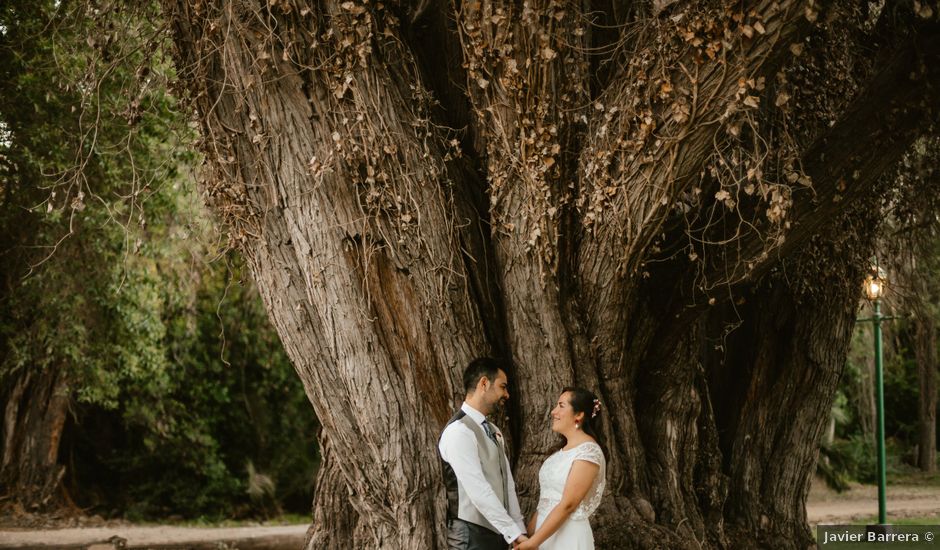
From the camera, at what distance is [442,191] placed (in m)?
5.64

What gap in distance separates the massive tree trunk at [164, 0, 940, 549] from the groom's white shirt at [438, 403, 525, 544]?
426 mm

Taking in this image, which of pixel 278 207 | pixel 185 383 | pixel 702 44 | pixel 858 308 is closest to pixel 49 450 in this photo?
pixel 185 383

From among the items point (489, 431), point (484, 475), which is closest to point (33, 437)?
point (489, 431)

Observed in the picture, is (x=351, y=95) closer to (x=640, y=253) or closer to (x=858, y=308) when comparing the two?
(x=640, y=253)

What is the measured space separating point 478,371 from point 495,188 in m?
1.18

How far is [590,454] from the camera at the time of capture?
521cm

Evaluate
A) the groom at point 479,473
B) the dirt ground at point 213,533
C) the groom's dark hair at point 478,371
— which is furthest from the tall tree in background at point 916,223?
the dirt ground at point 213,533

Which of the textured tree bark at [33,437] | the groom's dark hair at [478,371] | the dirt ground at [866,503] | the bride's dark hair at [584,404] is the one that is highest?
the groom's dark hair at [478,371]

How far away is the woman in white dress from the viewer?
16.9 ft

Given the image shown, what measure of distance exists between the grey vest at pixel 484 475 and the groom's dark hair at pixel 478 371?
18 cm

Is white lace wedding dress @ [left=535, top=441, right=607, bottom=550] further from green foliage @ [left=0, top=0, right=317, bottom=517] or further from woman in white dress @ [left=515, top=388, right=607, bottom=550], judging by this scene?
green foliage @ [left=0, top=0, right=317, bottom=517]

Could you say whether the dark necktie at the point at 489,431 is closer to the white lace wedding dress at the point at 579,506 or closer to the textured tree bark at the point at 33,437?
the white lace wedding dress at the point at 579,506

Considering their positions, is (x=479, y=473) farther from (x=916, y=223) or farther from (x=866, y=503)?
(x=866, y=503)

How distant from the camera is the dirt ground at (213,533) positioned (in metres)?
14.1
